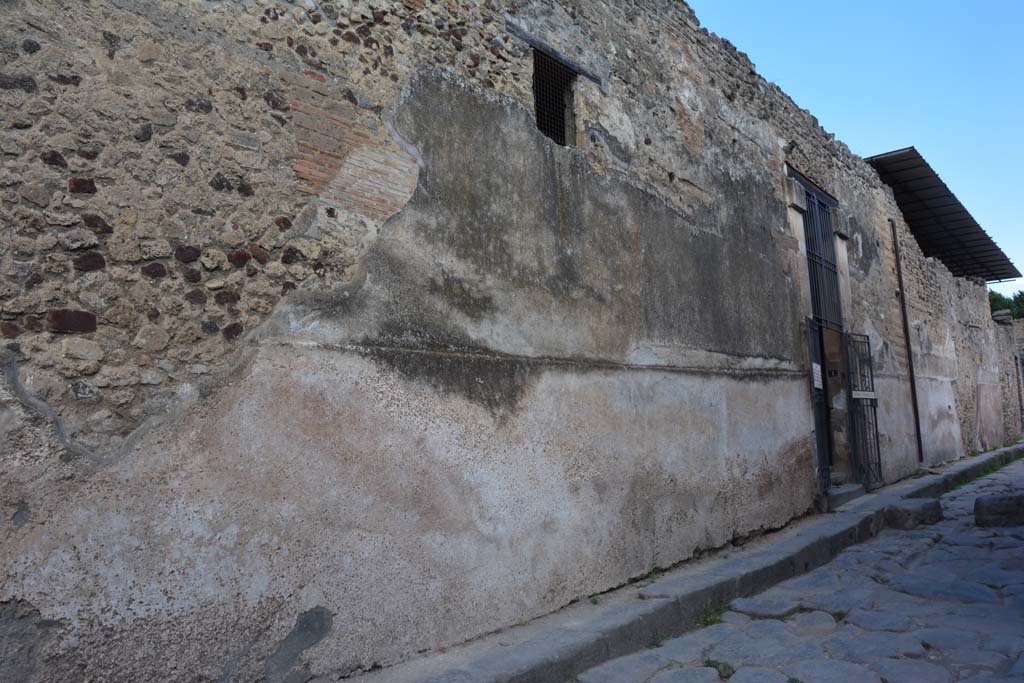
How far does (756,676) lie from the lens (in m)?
2.84

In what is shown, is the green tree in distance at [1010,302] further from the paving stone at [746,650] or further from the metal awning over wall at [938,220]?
the paving stone at [746,650]

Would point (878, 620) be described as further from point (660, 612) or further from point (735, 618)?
point (660, 612)

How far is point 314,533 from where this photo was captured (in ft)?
8.68

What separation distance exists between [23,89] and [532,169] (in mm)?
2227

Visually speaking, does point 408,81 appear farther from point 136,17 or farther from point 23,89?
point 23,89

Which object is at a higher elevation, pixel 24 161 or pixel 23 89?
pixel 23 89

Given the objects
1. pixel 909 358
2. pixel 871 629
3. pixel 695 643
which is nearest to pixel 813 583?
pixel 871 629

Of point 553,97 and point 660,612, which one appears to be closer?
point 660,612

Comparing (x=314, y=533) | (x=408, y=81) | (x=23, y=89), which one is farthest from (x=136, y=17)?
(x=314, y=533)

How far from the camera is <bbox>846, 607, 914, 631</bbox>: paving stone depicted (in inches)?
132

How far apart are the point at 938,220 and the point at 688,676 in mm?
10325

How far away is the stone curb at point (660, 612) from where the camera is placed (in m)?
2.73

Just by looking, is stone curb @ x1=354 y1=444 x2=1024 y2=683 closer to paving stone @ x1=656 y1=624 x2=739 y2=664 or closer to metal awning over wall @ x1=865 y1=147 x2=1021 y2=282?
paving stone @ x1=656 y1=624 x2=739 y2=664

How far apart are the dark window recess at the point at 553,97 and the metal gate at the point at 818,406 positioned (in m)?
3.24
